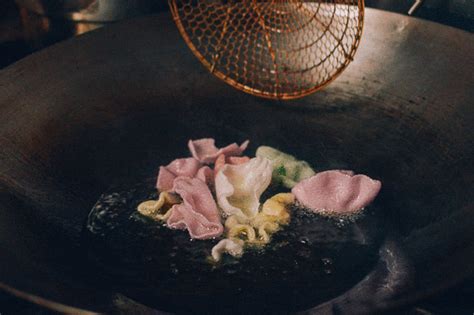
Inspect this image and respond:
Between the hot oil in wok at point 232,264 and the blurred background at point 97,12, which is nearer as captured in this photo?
the hot oil in wok at point 232,264

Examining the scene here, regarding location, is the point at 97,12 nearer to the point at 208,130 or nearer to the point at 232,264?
the point at 208,130

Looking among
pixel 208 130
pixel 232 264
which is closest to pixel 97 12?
pixel 208 130

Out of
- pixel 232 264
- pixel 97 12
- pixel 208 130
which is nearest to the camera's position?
pixel 232 264

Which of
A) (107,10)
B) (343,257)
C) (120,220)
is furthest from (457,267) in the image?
(107,10)

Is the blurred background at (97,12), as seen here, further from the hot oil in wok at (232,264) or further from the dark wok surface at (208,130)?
the hot oil in wok at (232,264)

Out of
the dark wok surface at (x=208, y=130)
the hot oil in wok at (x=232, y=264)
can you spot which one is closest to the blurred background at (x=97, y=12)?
the dark wok surface at (x=208, y=130)

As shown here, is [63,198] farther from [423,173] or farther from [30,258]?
[423,173]
